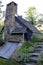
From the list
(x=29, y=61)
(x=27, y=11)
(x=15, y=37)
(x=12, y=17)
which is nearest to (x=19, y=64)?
(x=29, y=61)

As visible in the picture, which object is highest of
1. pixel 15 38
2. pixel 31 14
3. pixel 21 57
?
pixel 31 14

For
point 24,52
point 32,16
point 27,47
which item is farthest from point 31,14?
point 24,52

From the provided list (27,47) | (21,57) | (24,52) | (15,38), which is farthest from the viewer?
(15,38)

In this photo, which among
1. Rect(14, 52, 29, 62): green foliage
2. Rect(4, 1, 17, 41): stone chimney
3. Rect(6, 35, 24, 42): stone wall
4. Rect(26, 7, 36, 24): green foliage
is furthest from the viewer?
Rect(26, 7, 36, 24): green foliage

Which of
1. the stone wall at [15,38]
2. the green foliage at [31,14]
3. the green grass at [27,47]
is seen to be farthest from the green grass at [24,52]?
the green foliage at [31,14]

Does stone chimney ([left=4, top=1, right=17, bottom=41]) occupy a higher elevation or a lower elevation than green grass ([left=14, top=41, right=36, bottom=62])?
higher

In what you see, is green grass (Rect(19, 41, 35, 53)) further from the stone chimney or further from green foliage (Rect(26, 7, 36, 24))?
green foliage (Rect(26, 7, 36, 24))

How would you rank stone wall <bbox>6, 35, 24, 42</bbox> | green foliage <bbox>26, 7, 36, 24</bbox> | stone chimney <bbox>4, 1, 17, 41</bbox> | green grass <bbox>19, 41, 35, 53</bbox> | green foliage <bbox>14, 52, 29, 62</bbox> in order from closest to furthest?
green foliage <bbox>14, 52, 29, 62</bbox>, green grass <bbox>19, 41, 35, 53</bbox>, stone wall <bbox>6, 35, 24, 42</bbox>, stone chimney <bbox>4, 1, 17, 41</bbox>, green foliage <bbox>26, 7, 36, 24</bbox>

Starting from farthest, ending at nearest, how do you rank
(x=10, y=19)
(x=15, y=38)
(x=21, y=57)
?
(x=10, y=19) → (x=15, y=38) → (x=21, y=57)

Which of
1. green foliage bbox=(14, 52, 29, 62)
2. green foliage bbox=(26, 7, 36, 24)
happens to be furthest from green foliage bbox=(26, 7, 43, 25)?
green foliage bbox=(14, 52, 29, 62)

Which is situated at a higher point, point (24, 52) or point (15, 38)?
point (15, 38)

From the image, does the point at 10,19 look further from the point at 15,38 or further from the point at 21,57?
the point at 21,57

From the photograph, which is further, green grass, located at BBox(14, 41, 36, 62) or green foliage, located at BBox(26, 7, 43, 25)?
green foliage, located at BBox(26, 7, 43, 25)

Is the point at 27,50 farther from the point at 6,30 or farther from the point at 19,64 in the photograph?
the point at 6,30
